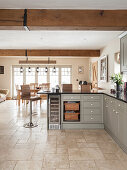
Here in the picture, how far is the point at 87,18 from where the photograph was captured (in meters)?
3.14

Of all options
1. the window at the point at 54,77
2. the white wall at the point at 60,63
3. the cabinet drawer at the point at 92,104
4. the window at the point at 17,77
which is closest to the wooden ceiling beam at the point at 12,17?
the cabinet drawer at the point at 92,104

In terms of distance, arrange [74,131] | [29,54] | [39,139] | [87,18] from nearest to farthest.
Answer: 1. [87,18]
2. [39,139]
3. [74,131]
4. [29,54]

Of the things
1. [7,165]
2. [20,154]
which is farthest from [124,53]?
[7,165]

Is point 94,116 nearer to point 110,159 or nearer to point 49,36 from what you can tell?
point 110,159

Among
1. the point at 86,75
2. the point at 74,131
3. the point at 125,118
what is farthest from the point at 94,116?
the point at 86,75

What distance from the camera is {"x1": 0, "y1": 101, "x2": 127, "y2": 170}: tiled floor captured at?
2566mm

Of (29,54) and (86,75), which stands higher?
(29,54)

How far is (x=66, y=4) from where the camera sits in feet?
9.47

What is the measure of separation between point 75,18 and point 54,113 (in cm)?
242

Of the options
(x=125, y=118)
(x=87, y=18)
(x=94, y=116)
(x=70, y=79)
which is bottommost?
(x=94, y=116)

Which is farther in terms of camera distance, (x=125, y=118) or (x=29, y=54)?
(x=29, y=54)

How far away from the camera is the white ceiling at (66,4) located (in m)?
2.77

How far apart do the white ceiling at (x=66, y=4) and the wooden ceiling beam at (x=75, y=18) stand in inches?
4.9

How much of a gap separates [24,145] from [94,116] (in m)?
1.94
